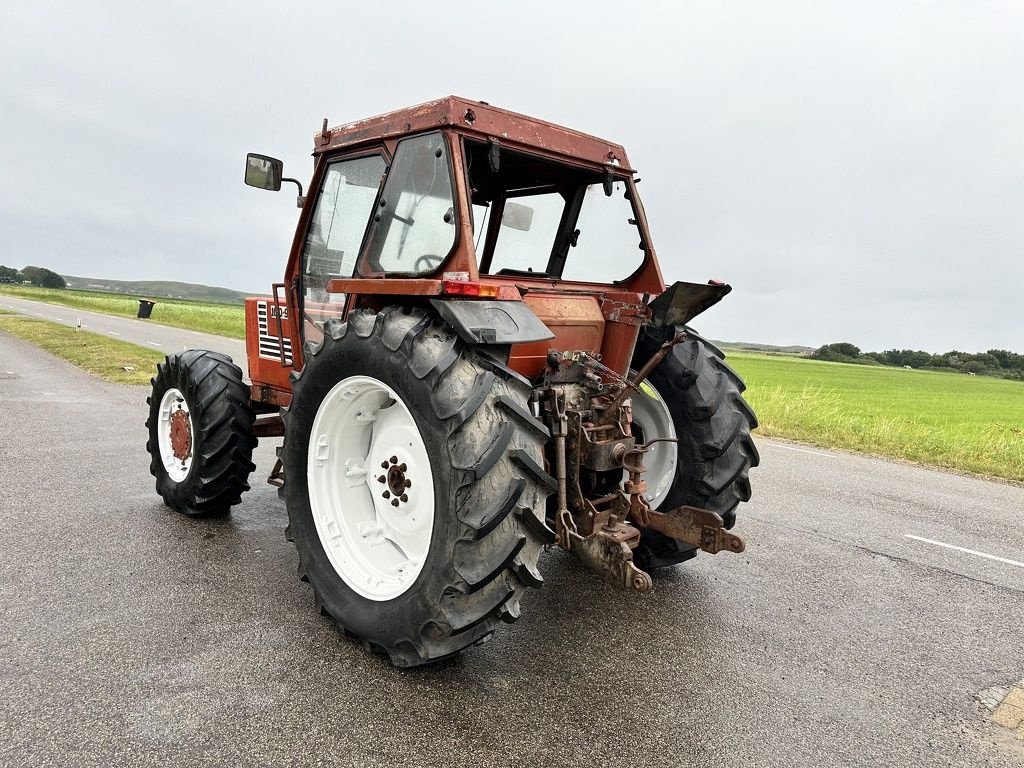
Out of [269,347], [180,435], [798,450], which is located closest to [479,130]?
Answer: [269,347]

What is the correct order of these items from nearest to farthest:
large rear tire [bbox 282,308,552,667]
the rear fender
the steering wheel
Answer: large rear tire [bbox 282,308,552,667]
the rear fender
the steering wheel

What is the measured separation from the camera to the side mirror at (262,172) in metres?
4.11

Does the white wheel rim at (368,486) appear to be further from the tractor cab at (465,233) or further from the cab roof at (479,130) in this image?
the cab roof at (479,130)

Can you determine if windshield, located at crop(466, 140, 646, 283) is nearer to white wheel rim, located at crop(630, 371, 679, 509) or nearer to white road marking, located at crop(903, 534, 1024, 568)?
white wheel rim, located at crop(630, 371, 679, 509)

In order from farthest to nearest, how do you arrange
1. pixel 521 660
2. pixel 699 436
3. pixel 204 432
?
1. pixel 204 432
2. pixel 699 436
3. pixel 521 660

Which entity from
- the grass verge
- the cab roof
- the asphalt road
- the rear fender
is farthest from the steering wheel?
the grass verge

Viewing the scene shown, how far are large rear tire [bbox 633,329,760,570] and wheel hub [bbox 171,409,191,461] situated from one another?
305 centimetres

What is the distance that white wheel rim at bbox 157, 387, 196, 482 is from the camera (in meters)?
4.64

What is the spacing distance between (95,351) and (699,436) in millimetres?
15481

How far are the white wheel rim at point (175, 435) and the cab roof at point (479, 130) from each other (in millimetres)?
2020

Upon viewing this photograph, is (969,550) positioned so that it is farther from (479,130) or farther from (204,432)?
(204,432)

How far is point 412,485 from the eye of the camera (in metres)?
3.14

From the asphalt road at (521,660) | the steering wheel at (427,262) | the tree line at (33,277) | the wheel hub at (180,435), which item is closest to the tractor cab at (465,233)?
the steering wheel at (427,262)

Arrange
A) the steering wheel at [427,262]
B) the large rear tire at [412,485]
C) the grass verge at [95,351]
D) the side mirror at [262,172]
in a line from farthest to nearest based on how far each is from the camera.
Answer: the grass verge at [95,351] < the side mirror at [262,172] < the steering wheel at [427,262] < the large rear tire at [412,485]
